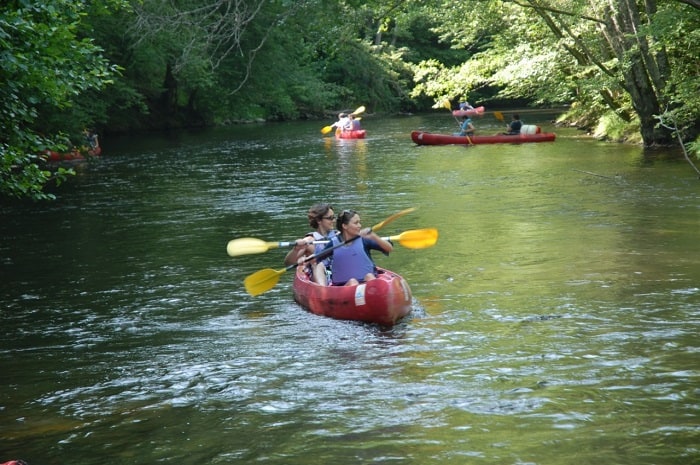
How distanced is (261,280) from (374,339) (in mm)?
2175

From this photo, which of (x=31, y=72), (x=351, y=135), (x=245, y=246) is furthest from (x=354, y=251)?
(x=351, y=135)

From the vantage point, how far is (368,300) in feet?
29.8

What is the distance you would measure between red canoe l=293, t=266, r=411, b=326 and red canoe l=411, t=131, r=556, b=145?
62.5ft

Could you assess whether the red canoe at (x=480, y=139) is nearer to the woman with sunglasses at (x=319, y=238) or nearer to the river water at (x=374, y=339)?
the river water at (x=374, y=339)

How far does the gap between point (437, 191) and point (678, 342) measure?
1080 cm

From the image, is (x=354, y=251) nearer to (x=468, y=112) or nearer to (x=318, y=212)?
(x=318, y=212)

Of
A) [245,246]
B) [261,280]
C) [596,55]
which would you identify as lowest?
[261,280]

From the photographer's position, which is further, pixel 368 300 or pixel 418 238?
pixel 418 238

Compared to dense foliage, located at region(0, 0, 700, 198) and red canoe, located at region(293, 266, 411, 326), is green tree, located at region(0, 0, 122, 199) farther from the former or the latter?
red canoe, located at region(293, 266, 411, 326)

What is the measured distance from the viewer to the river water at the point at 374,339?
246 inches

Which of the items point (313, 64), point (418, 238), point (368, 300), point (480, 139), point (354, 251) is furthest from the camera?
point (313, 64)

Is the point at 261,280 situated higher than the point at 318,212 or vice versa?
the point at 318,212

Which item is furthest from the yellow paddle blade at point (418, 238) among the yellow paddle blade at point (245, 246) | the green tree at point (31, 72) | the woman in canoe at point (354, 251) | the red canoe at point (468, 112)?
the red canoe at point (468, 112)

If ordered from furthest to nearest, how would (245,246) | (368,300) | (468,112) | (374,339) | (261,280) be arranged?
(468,112), (245,246), (261,280), (368,300), (374,339)
